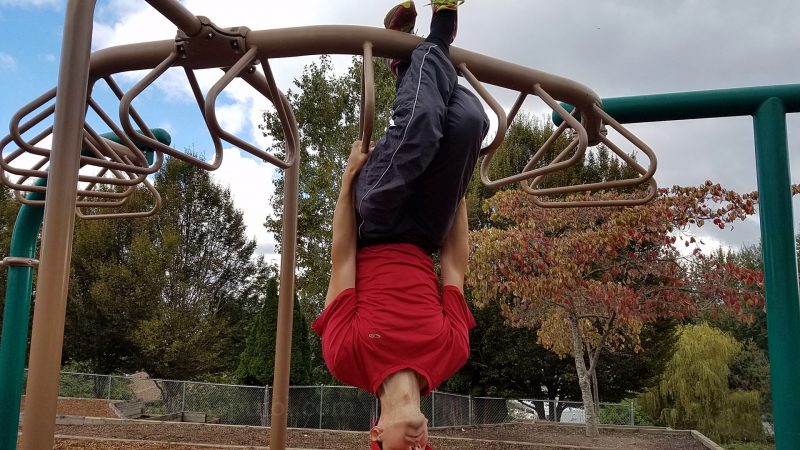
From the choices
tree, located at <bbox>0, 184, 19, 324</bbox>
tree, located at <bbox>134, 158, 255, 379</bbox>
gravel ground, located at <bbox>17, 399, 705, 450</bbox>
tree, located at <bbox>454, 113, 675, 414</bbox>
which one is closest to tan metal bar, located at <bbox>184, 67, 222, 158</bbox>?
gravel ground, located at <bbox>17, 399, 705, 450</bbox>

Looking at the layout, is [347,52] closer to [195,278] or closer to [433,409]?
[433,409]

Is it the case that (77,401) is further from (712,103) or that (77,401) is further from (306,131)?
(712,103)

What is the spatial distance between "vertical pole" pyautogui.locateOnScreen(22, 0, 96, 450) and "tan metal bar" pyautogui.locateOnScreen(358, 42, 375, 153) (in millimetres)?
808

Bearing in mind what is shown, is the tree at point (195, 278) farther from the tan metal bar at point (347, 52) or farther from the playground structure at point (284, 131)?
the tan metal bar at point (347, 52)

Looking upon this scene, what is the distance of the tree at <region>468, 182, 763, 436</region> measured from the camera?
7.53 meters

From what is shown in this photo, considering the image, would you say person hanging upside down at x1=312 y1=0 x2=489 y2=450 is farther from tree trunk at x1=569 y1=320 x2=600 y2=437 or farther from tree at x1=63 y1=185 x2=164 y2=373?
tree at x1=63 y1=185 x2=164 y2=373

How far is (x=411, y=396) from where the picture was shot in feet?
5.55

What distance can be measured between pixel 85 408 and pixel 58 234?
39.5 feet

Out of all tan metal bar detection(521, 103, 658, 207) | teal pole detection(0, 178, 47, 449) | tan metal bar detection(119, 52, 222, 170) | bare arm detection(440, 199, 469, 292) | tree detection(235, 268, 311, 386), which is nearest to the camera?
tan metal bar detection(119, 52, 222, 170)

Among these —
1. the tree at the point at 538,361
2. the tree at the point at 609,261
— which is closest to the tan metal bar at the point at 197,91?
the tree at the point at 609,261

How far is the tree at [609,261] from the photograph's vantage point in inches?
297

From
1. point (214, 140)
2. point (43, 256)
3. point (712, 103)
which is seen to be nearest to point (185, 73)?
point (214, 140)

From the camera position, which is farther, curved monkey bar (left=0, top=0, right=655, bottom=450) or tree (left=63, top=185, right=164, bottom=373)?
tree (left=63, top=185, right=164, bottom=373)

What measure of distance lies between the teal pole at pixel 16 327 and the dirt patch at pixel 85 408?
864cm
